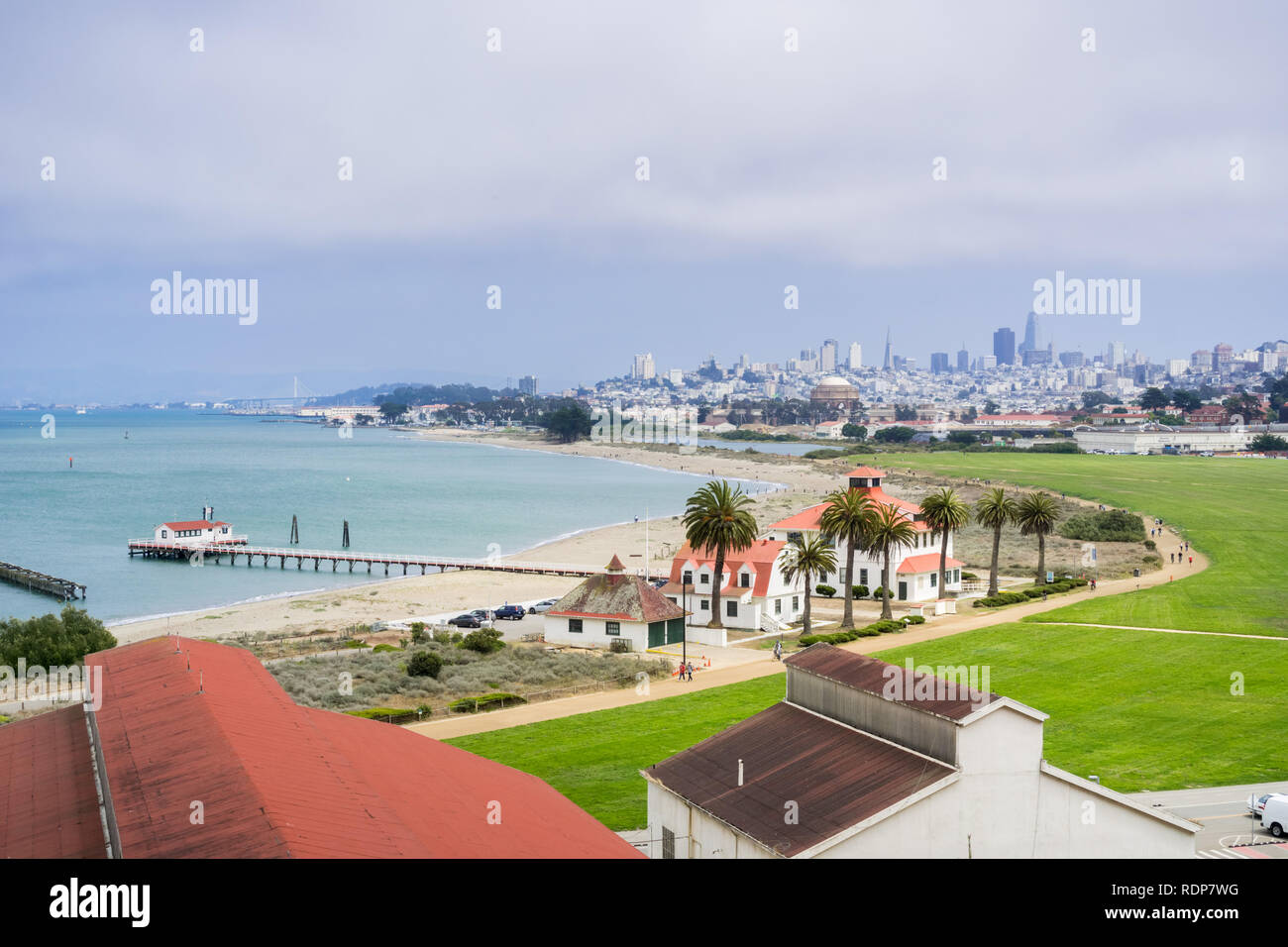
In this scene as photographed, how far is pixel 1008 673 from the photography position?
1607 inches

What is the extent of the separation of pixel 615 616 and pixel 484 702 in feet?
43.6

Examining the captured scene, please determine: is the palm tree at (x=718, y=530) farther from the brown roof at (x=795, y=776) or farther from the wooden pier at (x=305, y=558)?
the brown roof at (x=795, y=776)

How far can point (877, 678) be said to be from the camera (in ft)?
65.4

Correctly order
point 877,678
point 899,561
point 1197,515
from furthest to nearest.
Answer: point 1197,515 < point 899,561 < point 877,678

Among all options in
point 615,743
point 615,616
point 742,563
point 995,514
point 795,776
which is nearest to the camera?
point 795,776

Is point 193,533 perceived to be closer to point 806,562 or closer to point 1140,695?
point 806,562

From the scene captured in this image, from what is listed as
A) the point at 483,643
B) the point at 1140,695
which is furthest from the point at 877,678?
the point at 483,643

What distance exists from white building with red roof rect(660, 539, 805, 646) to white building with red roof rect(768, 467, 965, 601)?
5000 millimetres

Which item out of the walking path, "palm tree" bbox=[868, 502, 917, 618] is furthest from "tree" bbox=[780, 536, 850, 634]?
the walking path

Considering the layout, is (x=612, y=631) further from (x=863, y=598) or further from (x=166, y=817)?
(x=166, y=817)

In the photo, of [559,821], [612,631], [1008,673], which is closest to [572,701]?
[612,631]

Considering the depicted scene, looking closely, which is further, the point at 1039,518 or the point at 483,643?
the point at 1039,518
